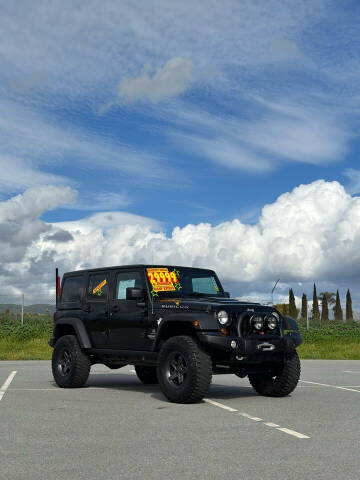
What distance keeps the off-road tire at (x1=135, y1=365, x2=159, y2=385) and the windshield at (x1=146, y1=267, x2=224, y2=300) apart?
8.26 ft

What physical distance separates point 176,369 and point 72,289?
12.3 ft

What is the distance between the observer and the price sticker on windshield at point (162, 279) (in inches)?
457

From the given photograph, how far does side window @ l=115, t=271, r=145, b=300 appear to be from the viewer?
11789mm

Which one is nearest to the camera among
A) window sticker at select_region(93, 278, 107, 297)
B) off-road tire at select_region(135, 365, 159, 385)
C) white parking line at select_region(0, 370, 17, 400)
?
white parking line at select_region(0, 370, 17, 400)

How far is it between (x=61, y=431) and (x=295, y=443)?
2.73 metres

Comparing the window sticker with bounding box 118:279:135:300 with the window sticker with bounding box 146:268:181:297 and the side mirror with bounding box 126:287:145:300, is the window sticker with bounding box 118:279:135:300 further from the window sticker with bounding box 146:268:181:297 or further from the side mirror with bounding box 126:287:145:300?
the side mirror with bounding box 126:287:145:300

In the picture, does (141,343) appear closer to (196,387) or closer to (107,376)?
(196,387)

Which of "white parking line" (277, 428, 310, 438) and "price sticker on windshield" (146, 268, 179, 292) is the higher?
"price sticker on windshield" (146, 268, 179, 292)

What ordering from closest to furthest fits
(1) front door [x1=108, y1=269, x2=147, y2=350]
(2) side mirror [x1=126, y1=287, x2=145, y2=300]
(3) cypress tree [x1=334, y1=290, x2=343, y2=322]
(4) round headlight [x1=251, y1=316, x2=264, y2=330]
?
(4) round headlight [x1=251, y1=316, x2=264, y2=330] < (2) side mirror [x1=126, y1=287, x2=145, y2=300] < (1) front door [x1=108, y1=269, x2=147, y2=350] < (3) cypress tree [x1=334, y1=290, x2=343, y2=322]

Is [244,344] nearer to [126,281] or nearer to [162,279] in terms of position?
[162,279]

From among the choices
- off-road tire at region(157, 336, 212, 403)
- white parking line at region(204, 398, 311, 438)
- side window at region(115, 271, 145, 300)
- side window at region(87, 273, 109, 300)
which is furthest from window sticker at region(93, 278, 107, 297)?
white parking line at region(204, 398, 311, 438)

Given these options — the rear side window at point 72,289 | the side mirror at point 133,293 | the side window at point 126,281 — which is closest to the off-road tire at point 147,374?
the rear side window at point 72,289

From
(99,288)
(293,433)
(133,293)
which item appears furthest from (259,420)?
(99,288)

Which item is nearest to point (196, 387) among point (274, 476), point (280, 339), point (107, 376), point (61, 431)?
point (280, 339)
